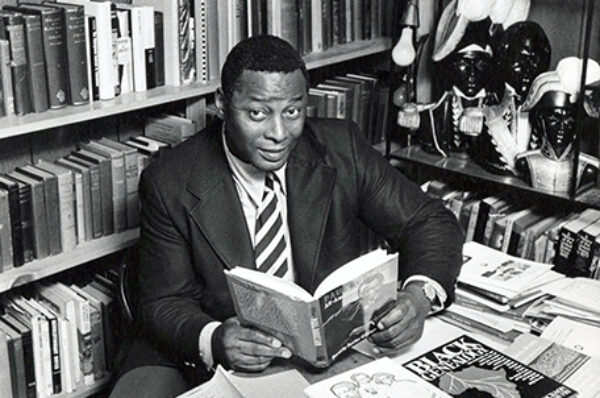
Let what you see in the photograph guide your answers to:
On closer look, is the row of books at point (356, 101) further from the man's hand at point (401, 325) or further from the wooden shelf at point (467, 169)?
the man's hand at point (401, 325)

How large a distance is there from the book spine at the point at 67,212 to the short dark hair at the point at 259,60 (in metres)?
0.55

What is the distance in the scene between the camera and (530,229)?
251 centimetres

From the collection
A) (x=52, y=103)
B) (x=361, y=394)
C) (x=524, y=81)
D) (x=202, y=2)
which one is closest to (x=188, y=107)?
(x=202, y=2)

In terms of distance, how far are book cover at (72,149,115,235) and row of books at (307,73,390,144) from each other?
735mm

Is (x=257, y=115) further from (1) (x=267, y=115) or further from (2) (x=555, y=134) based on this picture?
(2) (x=555, y=134)

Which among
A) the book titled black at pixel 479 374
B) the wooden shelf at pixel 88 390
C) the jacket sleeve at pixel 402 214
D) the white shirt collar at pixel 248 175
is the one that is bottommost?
the wooden shelf at pixel 88 390

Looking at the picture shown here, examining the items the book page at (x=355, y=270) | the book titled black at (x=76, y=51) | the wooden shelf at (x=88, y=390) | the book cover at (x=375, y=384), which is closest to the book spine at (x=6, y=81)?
the book titled black at (x=76, y=51)

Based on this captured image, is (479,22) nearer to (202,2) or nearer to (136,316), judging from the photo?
(202,2)

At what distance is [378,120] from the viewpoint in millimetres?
2965

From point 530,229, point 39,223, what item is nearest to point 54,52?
point 39,223

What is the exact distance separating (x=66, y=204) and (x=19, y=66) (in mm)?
385

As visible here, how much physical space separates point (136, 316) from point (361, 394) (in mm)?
734

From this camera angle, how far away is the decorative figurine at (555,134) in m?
2.35

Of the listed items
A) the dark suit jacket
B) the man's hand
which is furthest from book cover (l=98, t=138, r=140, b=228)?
the man's hand
